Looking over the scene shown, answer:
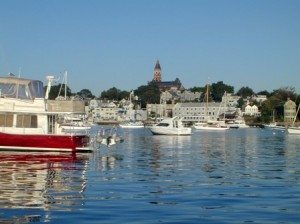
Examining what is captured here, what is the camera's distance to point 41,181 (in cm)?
2405

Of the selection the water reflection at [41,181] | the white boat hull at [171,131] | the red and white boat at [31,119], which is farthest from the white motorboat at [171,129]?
the water reflection at [41,181]

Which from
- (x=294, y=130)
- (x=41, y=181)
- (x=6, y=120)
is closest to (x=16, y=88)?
(x=6, y=120)

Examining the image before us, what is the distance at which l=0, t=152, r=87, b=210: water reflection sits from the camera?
18.4m

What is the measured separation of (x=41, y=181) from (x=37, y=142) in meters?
16.7

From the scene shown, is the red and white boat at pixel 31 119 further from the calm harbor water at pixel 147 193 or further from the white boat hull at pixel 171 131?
the white boat hull at pixel 171 131

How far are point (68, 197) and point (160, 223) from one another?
5.35m

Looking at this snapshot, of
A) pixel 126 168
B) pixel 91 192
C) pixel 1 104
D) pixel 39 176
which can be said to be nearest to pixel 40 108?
pixel 1 104

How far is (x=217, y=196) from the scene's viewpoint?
2033cm

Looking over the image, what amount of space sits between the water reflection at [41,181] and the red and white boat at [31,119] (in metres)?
1.57

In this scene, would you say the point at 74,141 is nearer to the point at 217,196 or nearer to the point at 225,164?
the point at 225,164

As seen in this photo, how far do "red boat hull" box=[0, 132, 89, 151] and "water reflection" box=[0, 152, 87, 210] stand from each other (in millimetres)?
1289

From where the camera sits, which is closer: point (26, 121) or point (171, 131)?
point (26, 121)

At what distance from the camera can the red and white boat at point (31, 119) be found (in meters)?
40.2

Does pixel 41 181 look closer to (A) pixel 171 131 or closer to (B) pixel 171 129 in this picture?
(A) pixel 171 131
